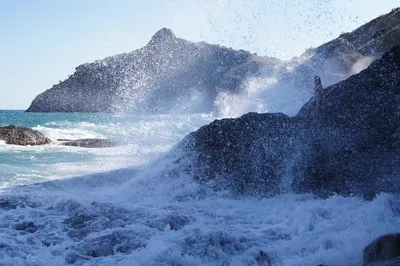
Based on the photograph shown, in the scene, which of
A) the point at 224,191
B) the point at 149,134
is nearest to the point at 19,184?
the point at 224,191

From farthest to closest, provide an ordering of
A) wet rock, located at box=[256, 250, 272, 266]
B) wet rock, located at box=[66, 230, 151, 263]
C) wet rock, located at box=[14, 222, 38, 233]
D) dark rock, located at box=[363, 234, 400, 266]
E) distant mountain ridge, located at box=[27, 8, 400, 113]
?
1. distant mountain ridge, located at box=[27, 8, 400, 113]
2. wet rock, located at box=[14, 222, 38, 233]
3. wet rock, located at box=[66, 230, 151, 263]
4. wet rock, located at box=[256, 250, 272, 266]
5. dark rock, located at box=[363, 234, 400, 266]

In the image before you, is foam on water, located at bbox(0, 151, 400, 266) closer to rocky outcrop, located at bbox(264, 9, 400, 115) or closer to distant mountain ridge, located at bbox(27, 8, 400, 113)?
rocky outcrop, located at bbox(264, 9, 400, 115)

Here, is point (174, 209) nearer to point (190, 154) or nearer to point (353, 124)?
point (190, 154)

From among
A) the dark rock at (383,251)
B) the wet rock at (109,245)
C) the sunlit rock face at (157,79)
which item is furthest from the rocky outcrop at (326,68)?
the sunlit rock face at (157,79)

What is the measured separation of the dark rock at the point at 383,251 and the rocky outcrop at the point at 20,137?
1922 cm

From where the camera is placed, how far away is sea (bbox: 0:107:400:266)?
5.01 meters

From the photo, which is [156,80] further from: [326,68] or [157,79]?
[326,68]

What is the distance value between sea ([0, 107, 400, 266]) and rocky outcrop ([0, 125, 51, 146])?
10.5 m

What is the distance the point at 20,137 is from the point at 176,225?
16874 millimetres

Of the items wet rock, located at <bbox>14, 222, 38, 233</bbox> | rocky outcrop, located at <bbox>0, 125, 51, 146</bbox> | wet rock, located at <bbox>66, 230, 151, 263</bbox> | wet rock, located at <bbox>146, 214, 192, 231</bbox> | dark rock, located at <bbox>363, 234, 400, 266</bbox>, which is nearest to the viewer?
dark rock, located at <bbox>363, 234, 400, 266</bbox>

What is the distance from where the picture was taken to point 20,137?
20.5 metres

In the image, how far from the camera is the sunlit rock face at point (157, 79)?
83.4 meters

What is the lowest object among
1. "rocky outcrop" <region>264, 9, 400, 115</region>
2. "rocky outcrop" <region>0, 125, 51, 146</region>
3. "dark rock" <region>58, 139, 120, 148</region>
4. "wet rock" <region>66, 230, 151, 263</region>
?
"wet rock" <region>66, 230, 151, 263</region>

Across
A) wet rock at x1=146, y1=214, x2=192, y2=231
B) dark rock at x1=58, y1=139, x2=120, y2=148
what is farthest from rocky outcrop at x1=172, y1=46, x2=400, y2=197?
dark rock at x1=58, y1=139, x2=120, y2=148
